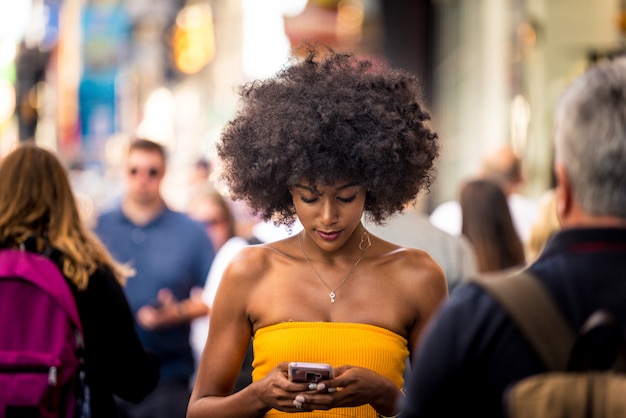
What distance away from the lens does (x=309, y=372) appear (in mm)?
3656

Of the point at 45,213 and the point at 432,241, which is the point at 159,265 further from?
the point at 45,213

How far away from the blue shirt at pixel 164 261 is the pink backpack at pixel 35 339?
271 centimetres

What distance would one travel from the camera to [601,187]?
276 centimetres

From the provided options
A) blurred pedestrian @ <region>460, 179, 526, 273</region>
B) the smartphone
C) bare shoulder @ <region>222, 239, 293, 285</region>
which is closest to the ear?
the smartphone

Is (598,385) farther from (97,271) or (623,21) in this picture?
(623,21)

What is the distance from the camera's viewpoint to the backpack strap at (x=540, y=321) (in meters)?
2.65

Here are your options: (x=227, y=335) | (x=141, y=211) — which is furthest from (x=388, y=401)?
(x=141, y=211)

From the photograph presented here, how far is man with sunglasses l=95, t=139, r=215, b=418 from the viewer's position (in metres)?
7.40

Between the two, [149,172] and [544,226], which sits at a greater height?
[149,172]

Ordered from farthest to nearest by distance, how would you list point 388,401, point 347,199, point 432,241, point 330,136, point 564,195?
point 432,241
point 330,136
point 347,199
point 388,401
point 564,195

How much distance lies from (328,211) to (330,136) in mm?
343

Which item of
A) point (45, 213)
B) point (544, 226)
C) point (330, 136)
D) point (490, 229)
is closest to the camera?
point (330, 136)

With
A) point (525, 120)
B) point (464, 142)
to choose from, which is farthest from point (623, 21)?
point (464, 142)

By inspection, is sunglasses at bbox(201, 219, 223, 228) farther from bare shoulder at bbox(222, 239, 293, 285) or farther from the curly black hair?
bare shoulder at bbox(222, 239, 293, 285)
